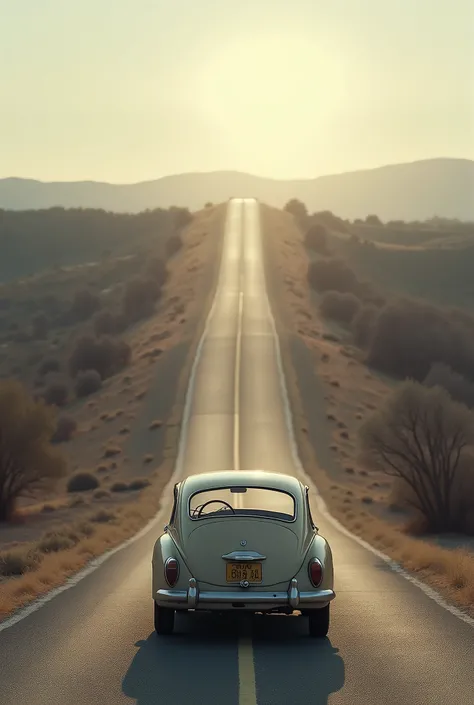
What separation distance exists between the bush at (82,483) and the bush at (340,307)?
56.5 m

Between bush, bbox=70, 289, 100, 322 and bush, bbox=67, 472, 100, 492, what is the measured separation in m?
73.6

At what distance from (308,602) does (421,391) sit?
33.1 metres

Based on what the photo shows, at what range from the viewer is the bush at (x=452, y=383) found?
275ft

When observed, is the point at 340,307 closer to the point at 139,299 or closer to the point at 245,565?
the point at 139,299

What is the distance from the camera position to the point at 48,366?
101500mm

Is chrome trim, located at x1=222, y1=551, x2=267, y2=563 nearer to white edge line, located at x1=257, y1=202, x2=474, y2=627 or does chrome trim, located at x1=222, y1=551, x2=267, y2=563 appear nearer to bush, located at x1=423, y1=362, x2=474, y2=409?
white edge line, located at x1=257, y1=202, x2=474, y2=627

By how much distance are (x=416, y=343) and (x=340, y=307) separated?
18.1 m

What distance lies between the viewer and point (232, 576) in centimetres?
1143

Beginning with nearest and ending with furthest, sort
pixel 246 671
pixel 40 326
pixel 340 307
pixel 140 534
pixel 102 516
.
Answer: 1. pixel 246 671
2. pixel 140 534
3. pixel 102 516
4. pixel 340 307
5. pixel 40 326

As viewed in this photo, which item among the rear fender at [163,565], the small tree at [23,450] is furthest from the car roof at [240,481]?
the small tree at [23,450]

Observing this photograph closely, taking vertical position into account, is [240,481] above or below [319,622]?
above

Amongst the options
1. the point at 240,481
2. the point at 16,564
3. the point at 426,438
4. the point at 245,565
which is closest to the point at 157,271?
the point at 426,438

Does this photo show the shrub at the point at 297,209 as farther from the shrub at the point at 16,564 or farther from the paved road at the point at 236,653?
the paved road at the point at 236,653

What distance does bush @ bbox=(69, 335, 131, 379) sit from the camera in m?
93.3
